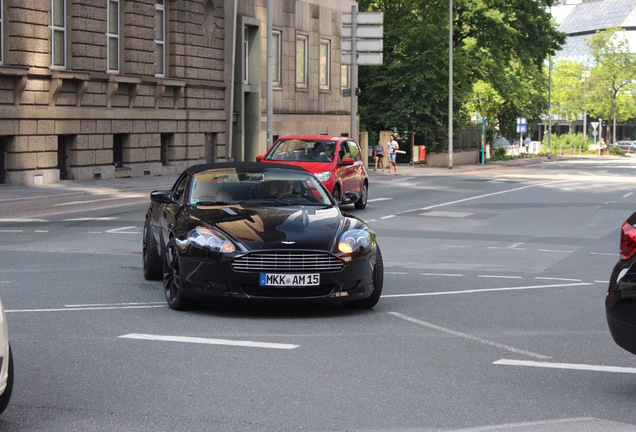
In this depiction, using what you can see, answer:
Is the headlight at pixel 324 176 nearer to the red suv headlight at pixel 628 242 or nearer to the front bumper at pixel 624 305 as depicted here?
the red suv headlight at pixel 628 242

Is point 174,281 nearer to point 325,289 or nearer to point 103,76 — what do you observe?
point 325,289

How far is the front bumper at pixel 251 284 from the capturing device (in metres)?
9.77

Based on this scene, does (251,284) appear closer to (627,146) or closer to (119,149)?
(119,149)

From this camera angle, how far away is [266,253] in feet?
32.0

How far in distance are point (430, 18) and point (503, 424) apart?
5490 cm

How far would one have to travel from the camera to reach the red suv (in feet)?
81.8

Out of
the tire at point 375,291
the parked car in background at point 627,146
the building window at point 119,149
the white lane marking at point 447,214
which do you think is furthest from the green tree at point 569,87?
the tire at point 375,291

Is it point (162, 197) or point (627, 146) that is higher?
point (627, 146)

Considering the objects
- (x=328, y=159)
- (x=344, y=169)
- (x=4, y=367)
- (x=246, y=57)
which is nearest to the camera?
(x=4, y=367)

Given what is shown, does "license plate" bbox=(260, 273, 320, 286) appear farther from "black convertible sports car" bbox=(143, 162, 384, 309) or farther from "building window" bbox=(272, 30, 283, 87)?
"building window" bbox=(272, 30, 283, 87)

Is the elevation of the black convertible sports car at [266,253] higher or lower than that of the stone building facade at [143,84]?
lower

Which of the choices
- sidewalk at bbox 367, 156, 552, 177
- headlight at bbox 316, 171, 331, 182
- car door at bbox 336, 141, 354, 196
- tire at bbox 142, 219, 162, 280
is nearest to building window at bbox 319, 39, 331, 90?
sidewalk at bbox 367, 156, 552, 177

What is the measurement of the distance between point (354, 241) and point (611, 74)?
10363 cm

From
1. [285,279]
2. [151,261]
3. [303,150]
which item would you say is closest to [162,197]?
[151,261]
